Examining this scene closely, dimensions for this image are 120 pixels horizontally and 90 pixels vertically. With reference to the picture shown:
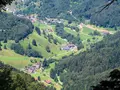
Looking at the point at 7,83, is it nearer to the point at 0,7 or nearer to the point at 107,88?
the point at 0,7

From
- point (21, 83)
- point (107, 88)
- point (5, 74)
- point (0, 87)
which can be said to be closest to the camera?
point (107, 88)

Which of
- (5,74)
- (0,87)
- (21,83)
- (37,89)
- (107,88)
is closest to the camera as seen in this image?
(107,88)

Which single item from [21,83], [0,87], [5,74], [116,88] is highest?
[21,83]

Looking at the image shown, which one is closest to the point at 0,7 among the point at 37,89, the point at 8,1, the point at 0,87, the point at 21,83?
the point at 8,1

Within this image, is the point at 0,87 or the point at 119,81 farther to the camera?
the point at 0,87

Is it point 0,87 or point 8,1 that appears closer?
point 8,1

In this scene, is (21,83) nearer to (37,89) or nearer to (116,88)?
(37,89)

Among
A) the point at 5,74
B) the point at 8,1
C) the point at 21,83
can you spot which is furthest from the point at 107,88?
the point at 21,83

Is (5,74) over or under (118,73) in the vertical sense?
over

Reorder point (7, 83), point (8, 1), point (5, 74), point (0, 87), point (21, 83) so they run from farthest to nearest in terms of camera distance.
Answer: point (21, 83) < point (5, 74) < point (7, 83) < point (0, 87) < point (8, 1)
